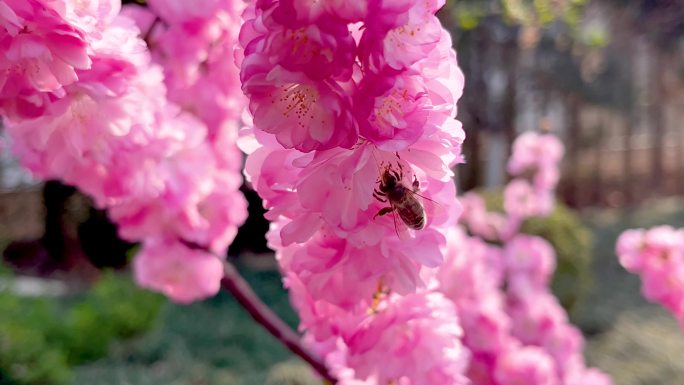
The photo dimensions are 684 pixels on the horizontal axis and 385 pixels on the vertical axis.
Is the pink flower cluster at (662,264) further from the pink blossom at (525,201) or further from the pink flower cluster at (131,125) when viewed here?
the pink blossom at (525,201)

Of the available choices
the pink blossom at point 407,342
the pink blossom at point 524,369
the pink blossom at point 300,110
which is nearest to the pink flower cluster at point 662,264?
the pink blossom at point 524,369

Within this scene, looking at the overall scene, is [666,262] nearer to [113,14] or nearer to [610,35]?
[113,14]

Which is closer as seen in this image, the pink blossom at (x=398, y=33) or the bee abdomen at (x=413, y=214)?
the pink blossom at (x=398, y=33)

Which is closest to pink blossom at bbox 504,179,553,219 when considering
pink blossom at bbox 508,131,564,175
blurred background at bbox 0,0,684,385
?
pink blossom at bbox 508,131,564,175

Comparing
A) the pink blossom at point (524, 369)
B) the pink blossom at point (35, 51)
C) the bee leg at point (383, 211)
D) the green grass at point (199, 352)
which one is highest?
the pink blossom at point (35, 51)

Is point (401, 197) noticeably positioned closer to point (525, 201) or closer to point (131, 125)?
point (131, 125)

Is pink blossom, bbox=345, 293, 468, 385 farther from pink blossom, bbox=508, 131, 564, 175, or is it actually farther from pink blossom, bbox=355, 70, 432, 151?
pink blossom, bbox=508, 131, 564, 175

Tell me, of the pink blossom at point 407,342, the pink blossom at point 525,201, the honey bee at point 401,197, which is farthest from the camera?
the pink blossom at point 525,201
